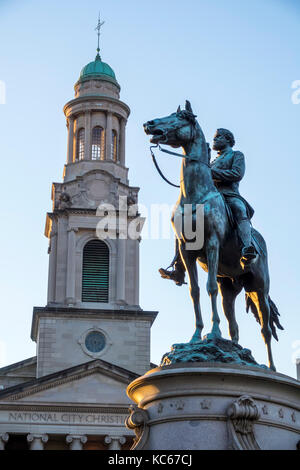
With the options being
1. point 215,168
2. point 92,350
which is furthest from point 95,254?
point 215,168

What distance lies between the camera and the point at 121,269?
197 ft

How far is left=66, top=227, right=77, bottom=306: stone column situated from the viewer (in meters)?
58.8

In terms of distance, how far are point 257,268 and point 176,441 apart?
3.46 meters

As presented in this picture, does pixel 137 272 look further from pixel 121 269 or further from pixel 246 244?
pixel 246 244

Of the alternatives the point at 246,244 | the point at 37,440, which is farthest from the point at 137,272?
the point at 246,244

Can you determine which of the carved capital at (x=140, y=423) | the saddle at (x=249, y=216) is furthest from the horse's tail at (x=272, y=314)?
the carved capital at (x=140, y=423)

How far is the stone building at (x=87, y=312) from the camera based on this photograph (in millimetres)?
53375

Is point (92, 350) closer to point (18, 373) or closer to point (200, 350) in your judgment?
point (18, 373)

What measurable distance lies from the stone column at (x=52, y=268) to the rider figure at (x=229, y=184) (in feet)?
145

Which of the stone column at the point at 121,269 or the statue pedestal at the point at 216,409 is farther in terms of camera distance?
the stone column at the point at 121,269

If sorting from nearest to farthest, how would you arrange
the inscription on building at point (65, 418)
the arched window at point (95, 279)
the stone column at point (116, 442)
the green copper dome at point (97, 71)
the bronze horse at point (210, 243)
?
the bronze horse at point (210, 243)
the stone column at point (116, 442)
the inscription on building at point (65, 418)
the arched window at point (95, 279)
the green copper dome at point (97, 71)

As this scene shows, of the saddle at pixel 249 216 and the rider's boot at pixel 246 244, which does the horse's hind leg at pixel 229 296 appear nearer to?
the saddle at pixel 249 216

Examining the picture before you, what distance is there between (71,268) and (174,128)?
44644 mm

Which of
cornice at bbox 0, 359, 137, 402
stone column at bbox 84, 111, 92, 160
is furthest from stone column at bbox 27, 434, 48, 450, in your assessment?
stone column at bbox 84, 111, 92, 160
